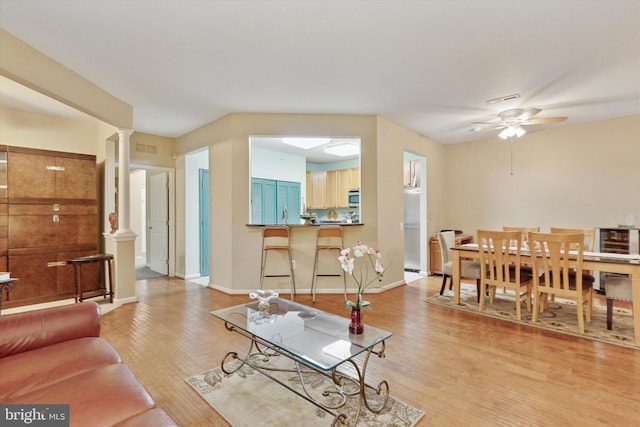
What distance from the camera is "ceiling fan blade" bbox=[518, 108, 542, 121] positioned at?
3797 millimetres

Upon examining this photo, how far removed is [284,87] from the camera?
11.5ft

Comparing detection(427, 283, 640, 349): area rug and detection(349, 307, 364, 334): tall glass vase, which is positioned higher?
detection(349, 307, 364, 334): tall glass vase

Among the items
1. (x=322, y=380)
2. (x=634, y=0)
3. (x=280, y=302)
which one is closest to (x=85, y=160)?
(x=280, y=302)

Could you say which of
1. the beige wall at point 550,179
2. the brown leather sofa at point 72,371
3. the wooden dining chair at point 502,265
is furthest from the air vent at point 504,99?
the brown leather sofa at point 72,371

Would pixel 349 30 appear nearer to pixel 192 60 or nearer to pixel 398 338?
pixel 192 60

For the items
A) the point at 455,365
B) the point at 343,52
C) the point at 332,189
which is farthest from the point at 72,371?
the point at 332,189

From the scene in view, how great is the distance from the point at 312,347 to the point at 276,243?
9.42 feet

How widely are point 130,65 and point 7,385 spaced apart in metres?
2.79

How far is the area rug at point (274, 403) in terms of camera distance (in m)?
1.76

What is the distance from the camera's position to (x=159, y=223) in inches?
241

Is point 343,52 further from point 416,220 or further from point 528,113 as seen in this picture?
point 416,220

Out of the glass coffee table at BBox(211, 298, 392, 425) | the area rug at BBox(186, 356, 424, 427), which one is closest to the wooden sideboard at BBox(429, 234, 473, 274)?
the glass coffee table at BBox(211, 298, 392, 425)

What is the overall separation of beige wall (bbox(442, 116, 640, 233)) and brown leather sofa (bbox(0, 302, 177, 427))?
617 cm

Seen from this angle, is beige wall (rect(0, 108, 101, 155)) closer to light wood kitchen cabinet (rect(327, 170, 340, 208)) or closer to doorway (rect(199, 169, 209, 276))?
doorway (rect(199, 169, 209, 276))
